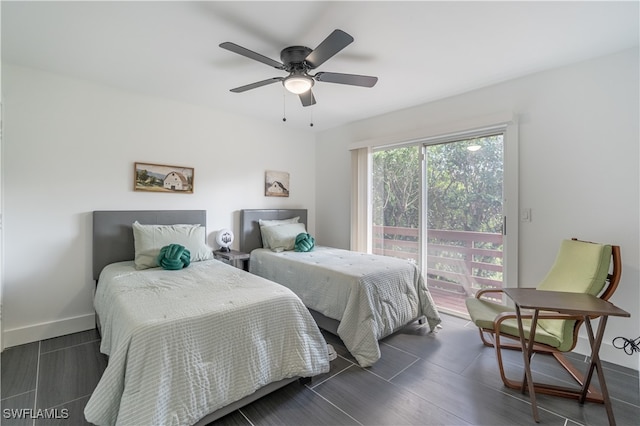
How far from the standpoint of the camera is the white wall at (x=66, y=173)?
2.52 metres

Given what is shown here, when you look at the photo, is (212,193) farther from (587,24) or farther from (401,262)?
(587,24)

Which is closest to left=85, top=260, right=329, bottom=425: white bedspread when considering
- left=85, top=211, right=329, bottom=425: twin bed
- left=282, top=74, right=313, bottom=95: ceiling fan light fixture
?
left=85, top=211, right=329, bottom=425: twin bed

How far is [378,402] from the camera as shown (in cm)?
183

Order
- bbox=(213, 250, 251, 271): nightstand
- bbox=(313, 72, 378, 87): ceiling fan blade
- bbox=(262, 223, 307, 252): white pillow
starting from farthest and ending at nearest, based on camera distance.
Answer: bbox=(262, 223, 307, 252): white pillow < bbox=(213, 250, 251, 271): nightstand < bbox=(313, 72, 378, 87): ceiling fan blade

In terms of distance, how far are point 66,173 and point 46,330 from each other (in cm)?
151

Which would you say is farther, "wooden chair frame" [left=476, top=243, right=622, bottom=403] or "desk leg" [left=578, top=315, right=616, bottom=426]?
"wooden chair frame" [left=476, top=243, right=622, bottom=403]

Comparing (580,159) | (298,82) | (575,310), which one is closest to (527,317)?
(575,310)

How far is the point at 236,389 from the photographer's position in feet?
5.34

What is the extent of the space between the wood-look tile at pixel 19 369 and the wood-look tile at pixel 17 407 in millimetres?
64

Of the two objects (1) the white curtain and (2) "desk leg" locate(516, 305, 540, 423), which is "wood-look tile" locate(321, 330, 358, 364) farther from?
(1) the white curtain

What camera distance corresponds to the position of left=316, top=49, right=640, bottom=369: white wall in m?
2.25

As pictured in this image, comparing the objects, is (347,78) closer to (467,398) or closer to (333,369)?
(333,369)

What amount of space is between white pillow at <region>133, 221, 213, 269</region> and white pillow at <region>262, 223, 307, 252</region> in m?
0.83

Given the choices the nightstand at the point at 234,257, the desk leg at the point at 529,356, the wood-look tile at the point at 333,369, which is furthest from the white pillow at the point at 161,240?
the desk leg at the point at 529,356
